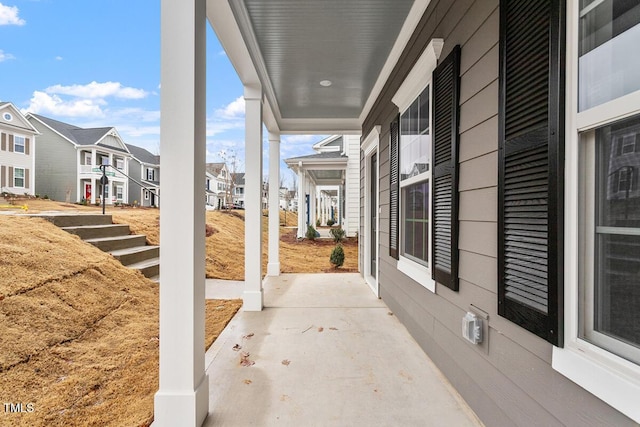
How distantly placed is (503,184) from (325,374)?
5.84ft

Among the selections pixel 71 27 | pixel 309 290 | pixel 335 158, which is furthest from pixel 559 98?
pixel 71 27

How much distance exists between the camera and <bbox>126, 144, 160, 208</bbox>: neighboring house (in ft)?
70.8

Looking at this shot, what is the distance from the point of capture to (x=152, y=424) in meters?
1.63

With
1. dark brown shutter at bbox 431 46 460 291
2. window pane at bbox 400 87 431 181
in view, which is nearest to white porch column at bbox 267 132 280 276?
window pane at bbox 400 87 431 181

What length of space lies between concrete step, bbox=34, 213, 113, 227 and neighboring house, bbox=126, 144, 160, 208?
54.8ft

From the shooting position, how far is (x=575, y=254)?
111cm

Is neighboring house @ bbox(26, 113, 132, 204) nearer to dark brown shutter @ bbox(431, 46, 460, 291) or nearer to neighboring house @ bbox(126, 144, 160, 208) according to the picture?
neighboring house @ bbox(126, 144, 160, 208)

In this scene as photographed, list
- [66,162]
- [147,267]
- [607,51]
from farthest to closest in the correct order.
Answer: [66,162]
[147,267]
[607,51]

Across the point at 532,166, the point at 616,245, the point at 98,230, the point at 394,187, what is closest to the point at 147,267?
the point at 98,230

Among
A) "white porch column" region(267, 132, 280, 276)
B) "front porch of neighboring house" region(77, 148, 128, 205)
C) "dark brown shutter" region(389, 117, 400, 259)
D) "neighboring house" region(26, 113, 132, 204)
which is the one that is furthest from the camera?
"front porch of neighboring house" region(77, 148, 128, 205)

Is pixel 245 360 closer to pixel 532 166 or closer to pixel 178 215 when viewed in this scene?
pixel 178 215

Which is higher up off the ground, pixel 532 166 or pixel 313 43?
pixel 313 43

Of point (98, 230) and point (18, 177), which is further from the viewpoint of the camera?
point (18, 177)

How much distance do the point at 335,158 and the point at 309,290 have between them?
624 centimetres
